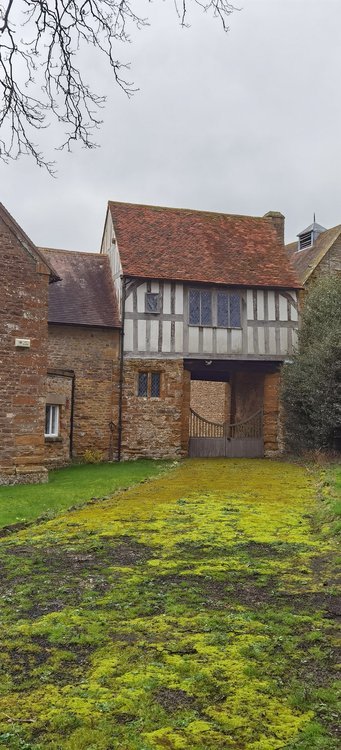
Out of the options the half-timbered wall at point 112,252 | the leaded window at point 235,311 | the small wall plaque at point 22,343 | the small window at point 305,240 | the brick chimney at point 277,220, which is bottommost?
the small wall plaque at point 22,343

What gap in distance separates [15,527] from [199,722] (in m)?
5.94

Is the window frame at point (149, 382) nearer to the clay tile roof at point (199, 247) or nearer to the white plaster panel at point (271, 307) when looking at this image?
the clay tile roof at point (199, 247)

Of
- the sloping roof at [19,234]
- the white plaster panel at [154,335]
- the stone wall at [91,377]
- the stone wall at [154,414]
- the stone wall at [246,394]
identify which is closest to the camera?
the sloping roof at [19,234]

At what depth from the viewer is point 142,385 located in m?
20.0

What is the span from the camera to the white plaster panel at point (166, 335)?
65.3 feet

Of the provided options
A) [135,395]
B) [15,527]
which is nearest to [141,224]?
[135,395]

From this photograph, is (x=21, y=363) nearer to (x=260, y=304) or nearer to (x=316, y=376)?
(x=316, y=376)

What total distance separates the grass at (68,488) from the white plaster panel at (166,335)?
12.4 feet

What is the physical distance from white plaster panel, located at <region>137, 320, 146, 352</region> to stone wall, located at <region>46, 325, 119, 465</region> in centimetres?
69

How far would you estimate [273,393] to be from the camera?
21.0 meters

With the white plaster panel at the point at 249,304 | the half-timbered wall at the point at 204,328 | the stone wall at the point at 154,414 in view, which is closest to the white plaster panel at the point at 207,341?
the half-timbered wall at the point at 204,328

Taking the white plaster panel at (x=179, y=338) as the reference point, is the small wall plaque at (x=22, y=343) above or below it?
below

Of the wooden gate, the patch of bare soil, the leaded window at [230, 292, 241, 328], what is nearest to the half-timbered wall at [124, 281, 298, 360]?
the leaded window at [230, 292, 241, 328]

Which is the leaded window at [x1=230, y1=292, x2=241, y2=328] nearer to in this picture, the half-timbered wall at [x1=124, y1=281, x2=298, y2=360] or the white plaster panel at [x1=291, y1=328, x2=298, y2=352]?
the half-timbered wall at [x1=124, y1=281, x2=298, y2=360]
